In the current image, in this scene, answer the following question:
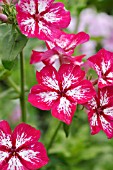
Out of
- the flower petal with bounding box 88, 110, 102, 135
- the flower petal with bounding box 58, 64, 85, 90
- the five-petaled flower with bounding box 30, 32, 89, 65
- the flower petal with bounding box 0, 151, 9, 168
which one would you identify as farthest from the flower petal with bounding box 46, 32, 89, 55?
the flower petal with bounding box 0, 151, 9, 168

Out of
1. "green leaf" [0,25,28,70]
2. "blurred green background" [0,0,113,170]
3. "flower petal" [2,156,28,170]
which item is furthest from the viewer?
"blurred green background" [0,0,113,170]

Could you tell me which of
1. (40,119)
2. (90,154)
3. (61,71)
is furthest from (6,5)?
(40,119)

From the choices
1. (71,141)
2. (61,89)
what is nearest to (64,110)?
(61,89)

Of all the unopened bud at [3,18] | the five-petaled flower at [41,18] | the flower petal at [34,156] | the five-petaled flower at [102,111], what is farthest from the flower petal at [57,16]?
the flower petal at [34,156]

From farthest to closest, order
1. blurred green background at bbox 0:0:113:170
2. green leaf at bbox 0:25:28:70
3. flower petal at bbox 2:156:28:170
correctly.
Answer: blurred green background at bbox 0:0:113:170, green leaf at bbox 0:25:28:70, flower petal at bbox 2:156:28:170

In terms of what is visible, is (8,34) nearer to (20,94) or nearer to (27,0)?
(27,0)

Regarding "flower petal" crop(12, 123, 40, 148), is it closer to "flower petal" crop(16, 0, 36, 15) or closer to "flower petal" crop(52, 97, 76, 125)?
"flower petal" crop(52, 97, 76, 125)
